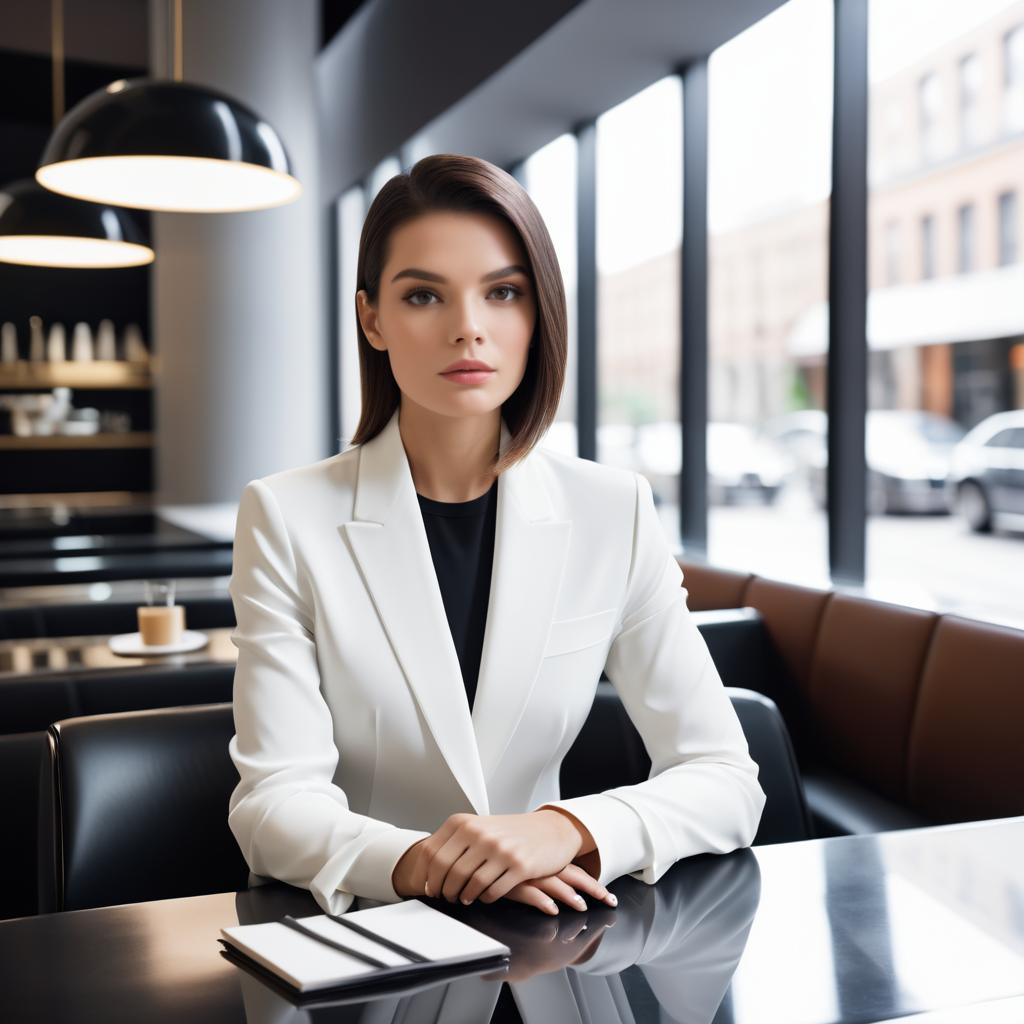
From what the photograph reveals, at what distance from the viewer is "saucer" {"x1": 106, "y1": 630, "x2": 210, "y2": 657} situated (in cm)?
249

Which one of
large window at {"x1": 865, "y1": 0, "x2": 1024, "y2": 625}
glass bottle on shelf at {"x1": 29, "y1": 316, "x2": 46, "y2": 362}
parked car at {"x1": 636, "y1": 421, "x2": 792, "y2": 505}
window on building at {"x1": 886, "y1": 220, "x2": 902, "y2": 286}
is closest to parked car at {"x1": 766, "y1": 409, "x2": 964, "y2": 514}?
large window at {"x1": 865, "y1": 0, "x2": 1024, "y2": 625}

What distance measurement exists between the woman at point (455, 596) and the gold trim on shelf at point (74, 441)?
21.8 ft

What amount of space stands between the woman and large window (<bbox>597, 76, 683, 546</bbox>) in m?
3.07

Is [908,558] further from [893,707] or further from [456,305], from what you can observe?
[456,305]

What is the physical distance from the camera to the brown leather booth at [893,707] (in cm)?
220

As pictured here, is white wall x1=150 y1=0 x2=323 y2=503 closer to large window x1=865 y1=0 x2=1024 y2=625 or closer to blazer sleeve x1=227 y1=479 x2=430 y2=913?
large window x1=865 y1=0 x2=1024 y2=625

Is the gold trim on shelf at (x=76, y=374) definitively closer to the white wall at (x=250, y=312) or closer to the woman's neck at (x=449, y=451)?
the white wall at (x=250, y=312)

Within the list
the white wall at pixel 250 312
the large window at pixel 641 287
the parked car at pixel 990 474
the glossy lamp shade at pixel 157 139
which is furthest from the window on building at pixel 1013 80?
the white wall at pixel 250 312

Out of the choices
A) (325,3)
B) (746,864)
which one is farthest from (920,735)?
(325,3)

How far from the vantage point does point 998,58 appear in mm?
2926

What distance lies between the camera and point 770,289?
397 centimetres

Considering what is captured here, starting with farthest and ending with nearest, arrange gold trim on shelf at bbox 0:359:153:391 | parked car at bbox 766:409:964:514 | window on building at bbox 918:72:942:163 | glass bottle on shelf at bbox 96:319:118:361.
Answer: glass bottle on shelf at bbox 96:319:118:361, gold trim on shelf at bbox 0:359:153:391, parked car at bbox 766:409:964:514, window on building at bbox 918:72:942:163

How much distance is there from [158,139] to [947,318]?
2100mm

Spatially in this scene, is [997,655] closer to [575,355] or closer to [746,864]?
[746,864]
